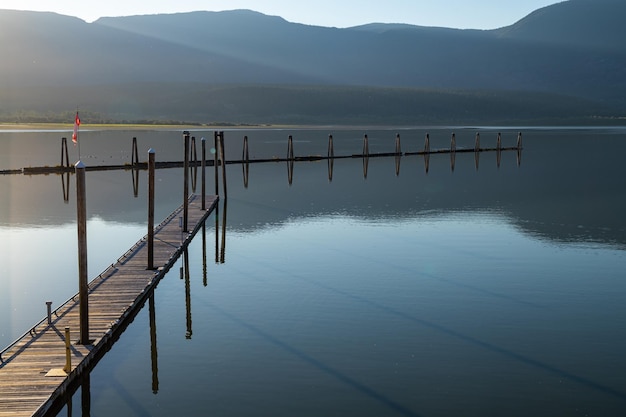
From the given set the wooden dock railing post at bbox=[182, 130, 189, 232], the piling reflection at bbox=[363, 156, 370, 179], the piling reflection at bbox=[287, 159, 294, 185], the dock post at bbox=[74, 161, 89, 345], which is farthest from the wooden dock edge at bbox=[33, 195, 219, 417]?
the piling reflection at bbox=[363, 156, 370, 179]

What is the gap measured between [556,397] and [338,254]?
39.9 ft

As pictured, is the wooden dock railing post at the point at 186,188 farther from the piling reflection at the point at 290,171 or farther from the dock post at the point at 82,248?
the piling reflection at the point at 290,171

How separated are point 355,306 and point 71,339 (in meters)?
6.46

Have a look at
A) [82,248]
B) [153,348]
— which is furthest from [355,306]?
[82,248]

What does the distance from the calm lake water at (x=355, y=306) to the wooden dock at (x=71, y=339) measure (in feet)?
1.32

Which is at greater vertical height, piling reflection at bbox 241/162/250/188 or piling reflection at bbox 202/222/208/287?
piling reflection at bbox 202/222/208/287

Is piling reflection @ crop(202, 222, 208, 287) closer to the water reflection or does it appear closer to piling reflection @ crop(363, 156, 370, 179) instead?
the water reflection

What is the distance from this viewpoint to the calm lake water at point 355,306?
512 inches

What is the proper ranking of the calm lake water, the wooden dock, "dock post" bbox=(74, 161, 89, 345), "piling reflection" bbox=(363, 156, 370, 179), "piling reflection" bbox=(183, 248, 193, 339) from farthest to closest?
"piling reflection" bbox=(363, 156, 370, 179) → "piling reflection" bbox=(183, 248, 193, 339) → "dock post" bbox=(74, 161, 89, 345) → the calm lake water → the wooden dock

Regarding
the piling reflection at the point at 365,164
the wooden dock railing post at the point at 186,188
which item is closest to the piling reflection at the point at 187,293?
the wooden dock railing post at the point at 186,188

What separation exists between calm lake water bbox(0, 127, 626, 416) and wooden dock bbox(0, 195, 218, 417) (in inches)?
15.8

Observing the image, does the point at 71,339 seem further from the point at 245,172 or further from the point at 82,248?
the point at 245,172

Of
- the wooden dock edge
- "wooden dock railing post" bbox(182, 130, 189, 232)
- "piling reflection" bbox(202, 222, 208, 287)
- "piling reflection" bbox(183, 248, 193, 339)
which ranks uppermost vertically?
"wooden dock railing post" bbox(182, 130, 189, 232)

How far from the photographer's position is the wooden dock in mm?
11703
